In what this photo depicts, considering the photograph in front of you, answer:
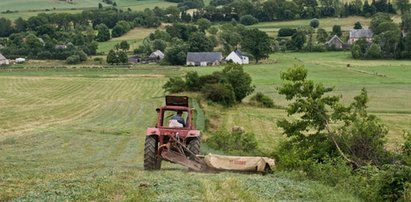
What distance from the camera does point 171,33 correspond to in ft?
477

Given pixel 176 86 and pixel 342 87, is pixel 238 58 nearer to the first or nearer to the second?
pixel 342 87

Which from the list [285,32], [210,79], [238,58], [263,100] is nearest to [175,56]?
[238,58]

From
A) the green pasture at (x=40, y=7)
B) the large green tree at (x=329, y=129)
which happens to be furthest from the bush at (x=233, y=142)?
the green pasture at (x=40, y=7)

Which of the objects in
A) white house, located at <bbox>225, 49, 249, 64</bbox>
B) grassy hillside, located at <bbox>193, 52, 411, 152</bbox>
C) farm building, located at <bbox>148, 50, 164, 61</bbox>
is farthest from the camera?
farm building, located at <bbox>148, 50, 164, 61</bbox>

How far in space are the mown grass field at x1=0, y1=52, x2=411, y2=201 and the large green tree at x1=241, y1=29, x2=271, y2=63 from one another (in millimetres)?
3805

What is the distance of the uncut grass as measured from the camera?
1271 cm

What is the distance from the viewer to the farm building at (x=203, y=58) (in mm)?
114500

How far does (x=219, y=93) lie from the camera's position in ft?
181

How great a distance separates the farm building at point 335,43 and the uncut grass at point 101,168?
82462 millimetres

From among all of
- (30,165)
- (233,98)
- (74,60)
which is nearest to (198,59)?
(74,60)

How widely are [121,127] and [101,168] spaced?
21.3 m

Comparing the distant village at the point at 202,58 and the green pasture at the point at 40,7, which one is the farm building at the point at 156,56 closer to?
the distant village at the point at 202,58

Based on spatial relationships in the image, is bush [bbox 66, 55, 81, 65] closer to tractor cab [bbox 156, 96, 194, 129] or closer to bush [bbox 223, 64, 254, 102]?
bush [bbox 223, 64, 254, 102]

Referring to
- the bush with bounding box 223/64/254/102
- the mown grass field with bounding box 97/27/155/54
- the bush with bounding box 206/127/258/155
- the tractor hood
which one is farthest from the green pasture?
the tractor hood
